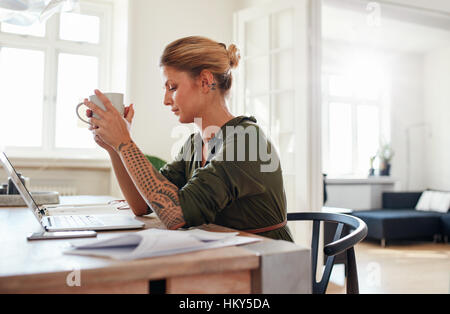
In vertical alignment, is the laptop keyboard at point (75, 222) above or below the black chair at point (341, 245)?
above

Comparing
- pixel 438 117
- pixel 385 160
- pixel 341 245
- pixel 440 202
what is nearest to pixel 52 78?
pixel 341 245

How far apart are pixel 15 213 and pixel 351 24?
5383mm

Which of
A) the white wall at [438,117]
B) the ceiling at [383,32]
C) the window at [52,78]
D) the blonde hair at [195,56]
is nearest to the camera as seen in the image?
the blonde hair at [195,56]

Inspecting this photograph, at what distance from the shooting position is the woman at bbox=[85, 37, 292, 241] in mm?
940

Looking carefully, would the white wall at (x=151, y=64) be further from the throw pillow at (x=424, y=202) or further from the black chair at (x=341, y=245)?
the throw pillow at (x=424, y=202)

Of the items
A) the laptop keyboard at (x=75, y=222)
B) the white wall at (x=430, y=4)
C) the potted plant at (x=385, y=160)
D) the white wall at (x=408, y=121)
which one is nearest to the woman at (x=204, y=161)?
the laptop keyboard at (x=75, y=222)

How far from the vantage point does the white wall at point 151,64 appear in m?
3.56

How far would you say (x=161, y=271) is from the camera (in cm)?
60

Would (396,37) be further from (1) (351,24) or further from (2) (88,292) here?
(2) (88,292)

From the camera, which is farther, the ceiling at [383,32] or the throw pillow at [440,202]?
the throw pillow at [440,202]

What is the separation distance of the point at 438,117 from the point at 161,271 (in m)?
7.11

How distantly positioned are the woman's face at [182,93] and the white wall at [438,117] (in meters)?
6.38
